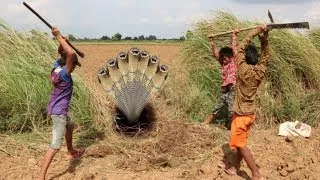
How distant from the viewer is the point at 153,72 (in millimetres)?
7230

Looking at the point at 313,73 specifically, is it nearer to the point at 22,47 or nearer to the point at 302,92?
the point at 302,92

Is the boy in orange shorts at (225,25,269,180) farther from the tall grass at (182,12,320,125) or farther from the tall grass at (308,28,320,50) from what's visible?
the tall grass at (308,28,320,50)

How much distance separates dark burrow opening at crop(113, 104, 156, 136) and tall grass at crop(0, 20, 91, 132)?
1.40ft

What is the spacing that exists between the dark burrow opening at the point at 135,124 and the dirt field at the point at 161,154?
117 mm

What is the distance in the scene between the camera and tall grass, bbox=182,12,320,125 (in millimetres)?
7465

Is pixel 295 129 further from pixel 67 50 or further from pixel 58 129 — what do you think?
pixel 67 50

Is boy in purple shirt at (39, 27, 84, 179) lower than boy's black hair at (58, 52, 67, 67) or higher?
lower

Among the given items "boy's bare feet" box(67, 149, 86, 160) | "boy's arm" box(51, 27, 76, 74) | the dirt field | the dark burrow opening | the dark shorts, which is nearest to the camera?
"boy's arm" box(51, 27, 76, 74)

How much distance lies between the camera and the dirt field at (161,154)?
5480mm

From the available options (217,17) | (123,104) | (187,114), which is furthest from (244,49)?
(217,17)

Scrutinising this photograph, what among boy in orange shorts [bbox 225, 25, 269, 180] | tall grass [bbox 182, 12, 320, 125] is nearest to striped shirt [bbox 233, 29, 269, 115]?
boy in orange shorts [bbox 225, 25, 269, 180]

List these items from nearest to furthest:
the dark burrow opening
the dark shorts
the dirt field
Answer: the dark shorts < the dirt field < the dark burrow opening

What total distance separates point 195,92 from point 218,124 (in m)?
0.82

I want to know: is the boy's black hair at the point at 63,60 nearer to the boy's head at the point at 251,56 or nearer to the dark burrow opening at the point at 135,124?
the dark burrow opening at the point at 135,124
